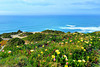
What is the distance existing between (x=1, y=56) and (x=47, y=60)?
2.96m

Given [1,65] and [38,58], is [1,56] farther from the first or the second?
[38,58]

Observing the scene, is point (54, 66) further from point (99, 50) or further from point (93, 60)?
point (99, 50)

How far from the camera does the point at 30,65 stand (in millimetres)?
4504

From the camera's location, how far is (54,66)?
4.42 meters

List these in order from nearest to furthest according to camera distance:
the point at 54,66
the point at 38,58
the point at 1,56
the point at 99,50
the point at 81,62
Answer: the point at 54,66 → the point at 81,62 → the point at 38,58 → the point at 1,56 → the point at 99,50

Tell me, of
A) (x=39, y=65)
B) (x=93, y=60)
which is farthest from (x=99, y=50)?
(x=39, y=65)

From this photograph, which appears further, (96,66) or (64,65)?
(96,66)

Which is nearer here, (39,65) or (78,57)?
(39,65)

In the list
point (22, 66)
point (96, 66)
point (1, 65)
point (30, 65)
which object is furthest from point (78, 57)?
point (1, 65)

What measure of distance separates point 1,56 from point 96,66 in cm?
542

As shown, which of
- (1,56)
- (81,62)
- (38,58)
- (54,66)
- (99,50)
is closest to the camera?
(54,66)

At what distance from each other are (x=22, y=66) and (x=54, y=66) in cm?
149

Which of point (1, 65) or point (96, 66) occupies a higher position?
point (1, 65)

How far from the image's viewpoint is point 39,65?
15.2 feet
